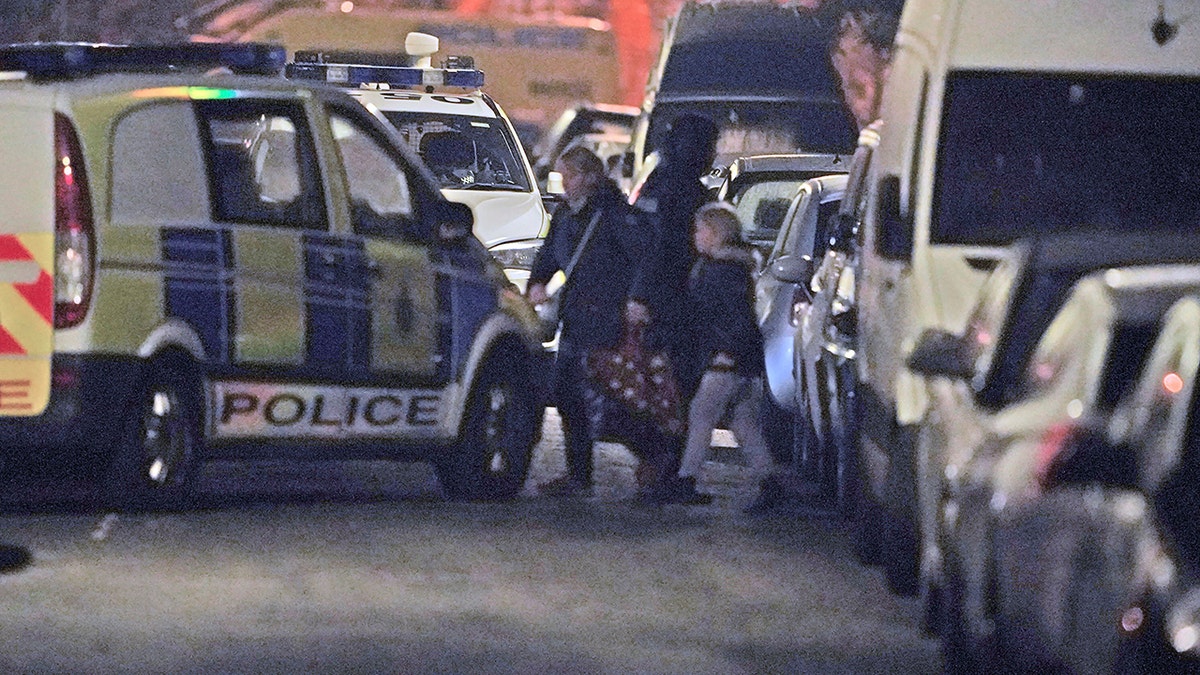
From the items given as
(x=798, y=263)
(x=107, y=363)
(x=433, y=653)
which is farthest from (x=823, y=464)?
(x=433, y=653)

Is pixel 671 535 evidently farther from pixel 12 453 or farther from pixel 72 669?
pixel 72 669

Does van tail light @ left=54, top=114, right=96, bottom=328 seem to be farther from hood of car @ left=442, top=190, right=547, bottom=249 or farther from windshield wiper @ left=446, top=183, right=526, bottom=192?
windshield wiper @ left=446, top=183, right=526, bottom=192

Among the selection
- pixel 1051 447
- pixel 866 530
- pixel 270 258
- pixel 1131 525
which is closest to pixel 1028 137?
pixel 866 530

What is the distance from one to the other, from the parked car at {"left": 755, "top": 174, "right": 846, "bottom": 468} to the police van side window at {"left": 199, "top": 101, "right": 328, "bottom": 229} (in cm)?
277

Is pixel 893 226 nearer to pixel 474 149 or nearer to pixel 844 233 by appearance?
pixel 844 233

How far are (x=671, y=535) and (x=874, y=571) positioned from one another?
3.64 ft

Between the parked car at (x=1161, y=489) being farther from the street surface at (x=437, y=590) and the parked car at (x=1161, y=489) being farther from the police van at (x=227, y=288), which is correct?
the police van at (x=227, y=288)

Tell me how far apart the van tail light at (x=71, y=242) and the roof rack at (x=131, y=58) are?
0.66 metres

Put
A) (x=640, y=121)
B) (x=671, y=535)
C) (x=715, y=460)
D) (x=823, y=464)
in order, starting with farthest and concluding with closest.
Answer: (x=640, y=121) → (x=715, y=460) → (x=823, y=464) → (x=671, y=535)

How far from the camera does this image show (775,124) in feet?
90.1

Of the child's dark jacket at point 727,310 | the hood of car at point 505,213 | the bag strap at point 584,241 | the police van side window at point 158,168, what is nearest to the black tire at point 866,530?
the child's dark jacket at point 727,310

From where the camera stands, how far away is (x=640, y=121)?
27.5m

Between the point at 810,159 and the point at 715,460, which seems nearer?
the point at 715,460

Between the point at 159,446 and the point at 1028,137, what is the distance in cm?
338
